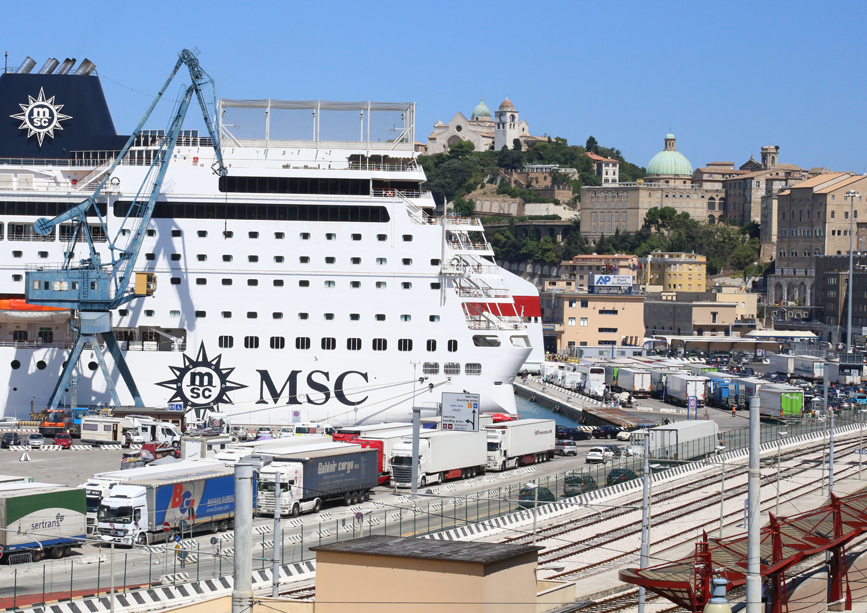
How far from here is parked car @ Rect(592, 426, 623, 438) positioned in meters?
44.9

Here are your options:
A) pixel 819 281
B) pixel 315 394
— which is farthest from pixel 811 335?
pixel 315 394

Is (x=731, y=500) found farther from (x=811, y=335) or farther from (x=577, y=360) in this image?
(x=811, y=335)

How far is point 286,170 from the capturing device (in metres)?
36.0

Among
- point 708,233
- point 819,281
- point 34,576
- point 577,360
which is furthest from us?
point 708,233

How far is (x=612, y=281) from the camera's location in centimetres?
10144

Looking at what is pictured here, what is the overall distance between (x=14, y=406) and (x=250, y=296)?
8575mm

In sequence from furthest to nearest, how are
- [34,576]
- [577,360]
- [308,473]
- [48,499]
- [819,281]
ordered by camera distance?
[819,281] → [577,360] → [308,473] → [48,499] → [34,576]

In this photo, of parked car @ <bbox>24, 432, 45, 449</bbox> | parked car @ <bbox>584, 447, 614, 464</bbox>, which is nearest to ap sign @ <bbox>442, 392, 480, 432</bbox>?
parked car @ <bbox>584, 447, 614, 464</bbox>

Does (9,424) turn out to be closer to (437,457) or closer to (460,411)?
(437,457)

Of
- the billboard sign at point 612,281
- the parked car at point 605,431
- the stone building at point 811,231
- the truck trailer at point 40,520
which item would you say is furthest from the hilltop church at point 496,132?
the truck trailer at point 40,520

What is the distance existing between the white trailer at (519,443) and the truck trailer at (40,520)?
1383 cm

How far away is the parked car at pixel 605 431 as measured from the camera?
44906 millimetres

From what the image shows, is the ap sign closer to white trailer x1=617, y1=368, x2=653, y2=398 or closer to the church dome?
white trailer x1=617, y1=368, x2=653, y2=398

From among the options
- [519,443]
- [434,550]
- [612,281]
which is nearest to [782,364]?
[612,281]
